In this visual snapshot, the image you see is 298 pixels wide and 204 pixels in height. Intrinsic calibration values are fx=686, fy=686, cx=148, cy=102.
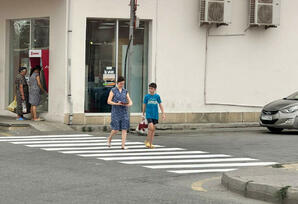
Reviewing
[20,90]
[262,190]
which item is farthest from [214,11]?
[262,190]

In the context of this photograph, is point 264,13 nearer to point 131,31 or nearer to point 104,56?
point 131,31

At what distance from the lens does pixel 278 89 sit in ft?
78.2

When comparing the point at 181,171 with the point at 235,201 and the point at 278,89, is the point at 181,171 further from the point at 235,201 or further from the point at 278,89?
the point at 278,89

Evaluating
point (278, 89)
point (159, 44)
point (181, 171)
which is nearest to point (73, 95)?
point (159, 44)

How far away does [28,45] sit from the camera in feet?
76.3

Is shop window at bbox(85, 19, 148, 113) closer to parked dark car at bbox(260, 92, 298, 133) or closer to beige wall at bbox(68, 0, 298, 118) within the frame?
beige wall at bbox(68, 0, 298, 118)

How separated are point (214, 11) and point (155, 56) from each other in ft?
8.19

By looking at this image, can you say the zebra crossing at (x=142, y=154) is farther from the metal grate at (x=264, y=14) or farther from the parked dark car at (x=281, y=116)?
the metal grate at (x=264, y=14)

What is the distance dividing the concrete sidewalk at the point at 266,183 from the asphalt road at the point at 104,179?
164 millimetres

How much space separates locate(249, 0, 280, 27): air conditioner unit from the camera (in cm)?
2306

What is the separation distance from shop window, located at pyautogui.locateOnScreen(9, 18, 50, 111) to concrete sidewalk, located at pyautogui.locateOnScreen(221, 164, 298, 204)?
40.8 ft

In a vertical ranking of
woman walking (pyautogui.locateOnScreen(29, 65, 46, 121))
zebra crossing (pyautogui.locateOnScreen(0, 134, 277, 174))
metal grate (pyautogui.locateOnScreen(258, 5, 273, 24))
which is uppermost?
metal grate (pyautogui.locateOnScreen(258, 5, 273, 24))

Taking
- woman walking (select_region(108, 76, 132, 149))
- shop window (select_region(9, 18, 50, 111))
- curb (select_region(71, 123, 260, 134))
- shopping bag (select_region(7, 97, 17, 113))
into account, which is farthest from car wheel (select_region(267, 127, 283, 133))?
shopping bag (select_region(7, 97, 17, 113))

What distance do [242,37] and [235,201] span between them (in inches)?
594
